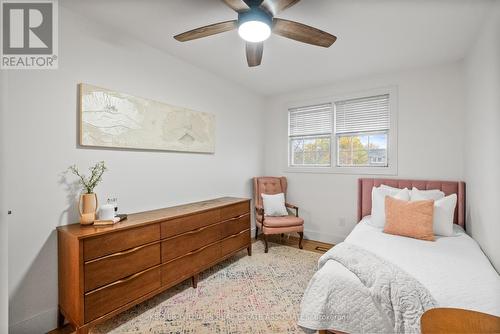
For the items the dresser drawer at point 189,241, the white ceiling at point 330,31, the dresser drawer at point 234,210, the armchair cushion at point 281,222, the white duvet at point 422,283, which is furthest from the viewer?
the armchair cushion at point 281,222

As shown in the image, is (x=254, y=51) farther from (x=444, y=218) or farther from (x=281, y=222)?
(x=444, y=218)

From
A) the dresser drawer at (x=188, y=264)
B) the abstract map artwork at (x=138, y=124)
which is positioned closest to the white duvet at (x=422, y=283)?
the dresser drawer at (x=188, y=264)

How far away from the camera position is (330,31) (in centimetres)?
230

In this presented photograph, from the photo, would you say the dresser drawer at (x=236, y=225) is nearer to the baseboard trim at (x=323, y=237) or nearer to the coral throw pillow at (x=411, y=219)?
the baseboard trim at (x=323, y=237)

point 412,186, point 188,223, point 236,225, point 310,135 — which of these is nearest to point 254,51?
point 188,223

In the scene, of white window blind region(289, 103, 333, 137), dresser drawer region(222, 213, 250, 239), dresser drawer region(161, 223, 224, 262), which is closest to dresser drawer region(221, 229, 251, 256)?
dresser drawer region(222, 213, 250, 239)

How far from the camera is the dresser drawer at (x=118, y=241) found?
172 cm

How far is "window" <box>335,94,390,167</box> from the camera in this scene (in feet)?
11.5

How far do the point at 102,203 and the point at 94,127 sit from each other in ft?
2.30

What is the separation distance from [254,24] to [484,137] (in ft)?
7.48

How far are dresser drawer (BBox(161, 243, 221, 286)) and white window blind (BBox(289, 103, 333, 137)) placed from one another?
8.16 feet

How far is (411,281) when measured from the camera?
1384mm

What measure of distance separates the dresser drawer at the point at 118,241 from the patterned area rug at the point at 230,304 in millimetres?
646

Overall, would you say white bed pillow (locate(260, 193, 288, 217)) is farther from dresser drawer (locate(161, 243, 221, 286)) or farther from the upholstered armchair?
dresser drawer (locate(161, 243, 221, 286))
